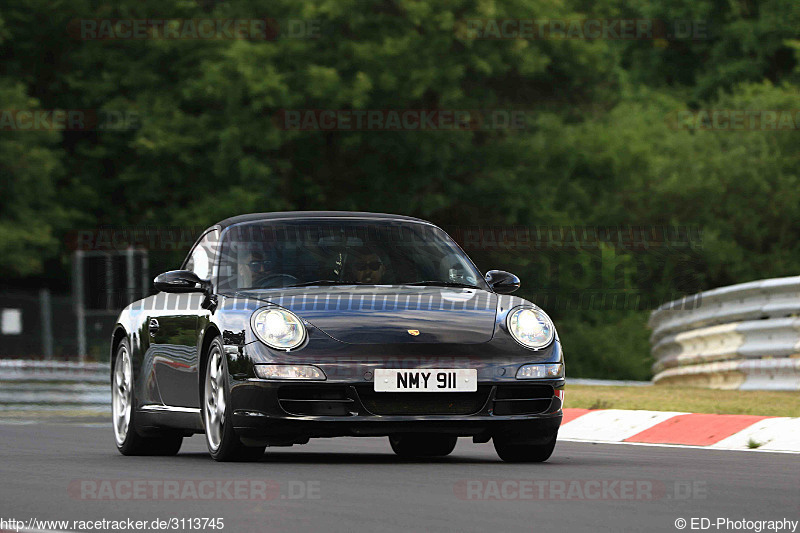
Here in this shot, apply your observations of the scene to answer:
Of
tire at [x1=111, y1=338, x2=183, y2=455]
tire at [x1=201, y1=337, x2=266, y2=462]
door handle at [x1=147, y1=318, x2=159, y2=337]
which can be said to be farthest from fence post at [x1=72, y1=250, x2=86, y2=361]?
tire at [x1=201, y1=337, x2=266, y2=462]

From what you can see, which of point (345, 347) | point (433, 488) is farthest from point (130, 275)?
point (433, 488)

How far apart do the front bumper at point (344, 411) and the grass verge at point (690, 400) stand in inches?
148

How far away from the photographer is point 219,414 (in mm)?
10477

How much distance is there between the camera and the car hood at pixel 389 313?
10172mm

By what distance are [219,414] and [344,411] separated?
0.85m

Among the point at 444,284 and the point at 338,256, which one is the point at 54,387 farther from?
the point at 444,284

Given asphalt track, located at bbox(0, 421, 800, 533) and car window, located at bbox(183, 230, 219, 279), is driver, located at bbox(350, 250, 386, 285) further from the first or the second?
asphalt track, located at bbox(0, 421, 800, 533)

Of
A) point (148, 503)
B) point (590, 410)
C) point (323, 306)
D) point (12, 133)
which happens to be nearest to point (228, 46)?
point (12, 133)

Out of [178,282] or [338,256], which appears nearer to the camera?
[178,282]

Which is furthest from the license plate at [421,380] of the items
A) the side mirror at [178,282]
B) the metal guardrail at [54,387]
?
the metal guardrail at [54,387]

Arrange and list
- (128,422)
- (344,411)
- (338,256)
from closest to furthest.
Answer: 1. (344,411)
2. (338,256)
3. (128,422)

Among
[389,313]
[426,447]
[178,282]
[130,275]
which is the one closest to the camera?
[389,313]

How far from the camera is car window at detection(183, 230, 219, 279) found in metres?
11.5

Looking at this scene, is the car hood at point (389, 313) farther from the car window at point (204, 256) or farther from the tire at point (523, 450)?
the car window at point (204, 256)
